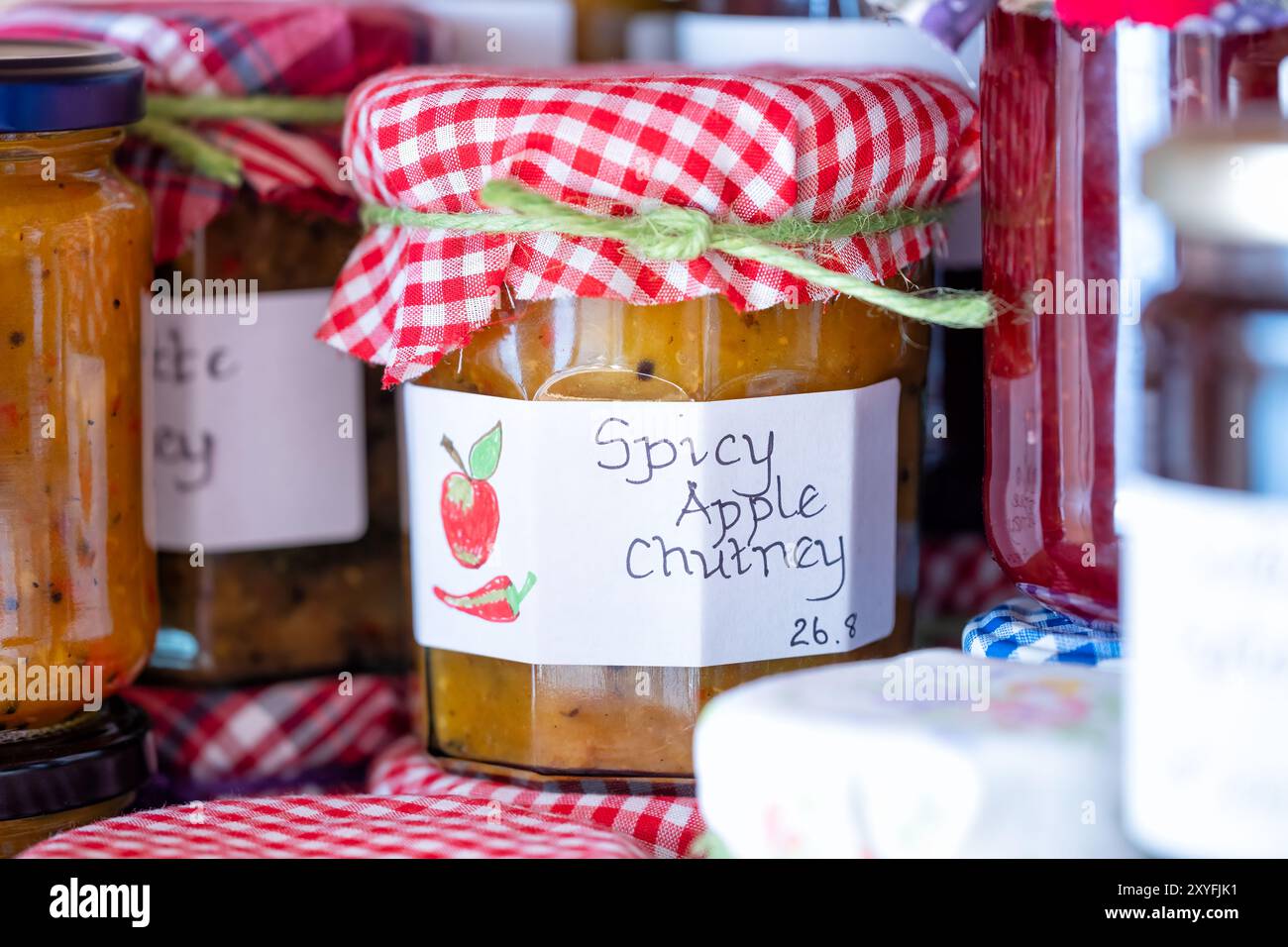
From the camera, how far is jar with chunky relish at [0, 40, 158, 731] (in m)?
0.72

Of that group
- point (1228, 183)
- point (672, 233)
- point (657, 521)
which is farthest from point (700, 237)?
point (1228, 183)

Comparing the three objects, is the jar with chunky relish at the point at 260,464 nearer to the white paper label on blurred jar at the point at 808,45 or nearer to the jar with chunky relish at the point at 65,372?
the jar with chunky relish at the point at 65,372

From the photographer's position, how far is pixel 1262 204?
47cm

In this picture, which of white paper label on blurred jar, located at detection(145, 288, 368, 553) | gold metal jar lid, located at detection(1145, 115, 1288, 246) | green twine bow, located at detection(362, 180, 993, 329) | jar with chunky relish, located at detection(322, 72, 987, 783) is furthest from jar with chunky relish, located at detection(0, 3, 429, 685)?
gold metal jar lid, located at detection(1145, 115, 1288, 246)

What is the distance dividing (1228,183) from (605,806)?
41 cm

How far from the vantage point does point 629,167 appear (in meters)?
0.69

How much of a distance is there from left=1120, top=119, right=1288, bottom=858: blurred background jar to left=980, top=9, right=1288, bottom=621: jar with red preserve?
147mm

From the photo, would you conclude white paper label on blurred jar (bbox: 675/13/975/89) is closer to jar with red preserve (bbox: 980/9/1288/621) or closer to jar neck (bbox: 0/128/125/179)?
jar with red preserve (bbox: 980/9/1288/621)

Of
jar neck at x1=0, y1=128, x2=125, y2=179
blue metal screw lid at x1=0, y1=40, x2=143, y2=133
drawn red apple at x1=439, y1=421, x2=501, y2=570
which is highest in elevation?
blue metal screw lid at x1=0, y1=40, x2=143, y2=133

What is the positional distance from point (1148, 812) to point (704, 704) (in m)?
0.27

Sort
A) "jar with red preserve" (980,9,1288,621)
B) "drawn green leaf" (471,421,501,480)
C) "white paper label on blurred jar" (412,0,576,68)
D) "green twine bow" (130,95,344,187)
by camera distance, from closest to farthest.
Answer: "jar with red preserve" (980,9,1288,621) < "drawn green leaf" (471,421,501,480) < "green twine bow" (130,95,344,187) < "white paper label on blurred jar" (412,0,576,68)

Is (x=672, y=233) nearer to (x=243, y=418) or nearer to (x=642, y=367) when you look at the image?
(x=642, y=367)

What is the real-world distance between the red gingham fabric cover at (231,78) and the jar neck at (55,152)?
10 centimetres
